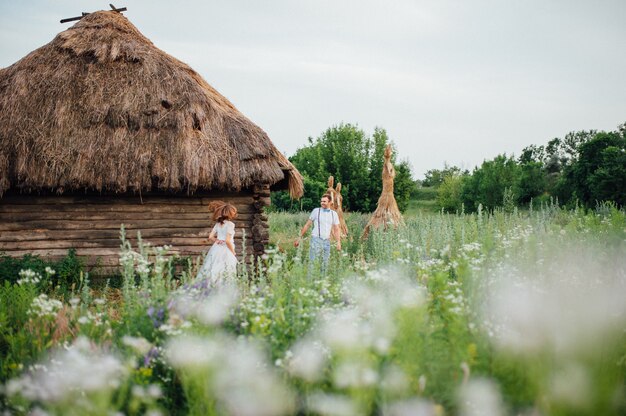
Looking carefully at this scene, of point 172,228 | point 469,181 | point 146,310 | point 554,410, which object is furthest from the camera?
point 469,181

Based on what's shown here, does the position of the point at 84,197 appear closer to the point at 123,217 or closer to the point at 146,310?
the point at 123,217

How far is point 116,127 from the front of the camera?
858 centimetres

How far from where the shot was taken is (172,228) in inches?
360

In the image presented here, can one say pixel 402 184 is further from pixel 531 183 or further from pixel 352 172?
pixel 531 183

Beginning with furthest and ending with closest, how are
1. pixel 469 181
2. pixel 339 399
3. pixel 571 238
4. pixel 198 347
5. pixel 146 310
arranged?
pixel 469 181 → pixel 571 238 → pixel 146 310 → pixel 198 347 → pixel 339 399

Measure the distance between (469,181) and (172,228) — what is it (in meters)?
24.5

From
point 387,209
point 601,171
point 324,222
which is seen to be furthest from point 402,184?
point 324,222

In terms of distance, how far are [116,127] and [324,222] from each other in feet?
13.5

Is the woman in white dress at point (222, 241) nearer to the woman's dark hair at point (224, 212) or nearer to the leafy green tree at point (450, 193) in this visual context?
the woman's dark hair at point (224, 212)

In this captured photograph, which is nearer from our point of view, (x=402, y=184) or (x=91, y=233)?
(x=91, y=233)

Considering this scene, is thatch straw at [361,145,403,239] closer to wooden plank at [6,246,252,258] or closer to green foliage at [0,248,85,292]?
wooden plank at [6,246,252,258]

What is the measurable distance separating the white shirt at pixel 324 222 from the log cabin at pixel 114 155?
1.12 m

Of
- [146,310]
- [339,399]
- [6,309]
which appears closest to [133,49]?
[6,309]

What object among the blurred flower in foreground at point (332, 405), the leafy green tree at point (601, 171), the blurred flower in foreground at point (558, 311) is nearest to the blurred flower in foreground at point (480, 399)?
the blurred flower in foreground at point (558, 311)
